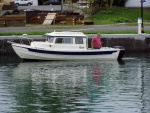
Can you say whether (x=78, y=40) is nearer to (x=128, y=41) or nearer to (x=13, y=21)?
(x=128, y=41)

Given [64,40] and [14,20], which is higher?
[64,40]

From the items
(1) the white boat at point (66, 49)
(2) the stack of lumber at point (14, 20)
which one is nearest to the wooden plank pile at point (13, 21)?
(2) the stack of lumber at point (14, 20)

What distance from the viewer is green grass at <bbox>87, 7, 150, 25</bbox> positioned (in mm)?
66562

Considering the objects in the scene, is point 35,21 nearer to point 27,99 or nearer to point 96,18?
point 96,18

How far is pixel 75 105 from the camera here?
27797 millimetres

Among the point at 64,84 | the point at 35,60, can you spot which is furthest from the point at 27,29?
the point at 64,84

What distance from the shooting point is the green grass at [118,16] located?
66562mm

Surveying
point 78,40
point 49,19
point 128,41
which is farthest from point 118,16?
point 78,40

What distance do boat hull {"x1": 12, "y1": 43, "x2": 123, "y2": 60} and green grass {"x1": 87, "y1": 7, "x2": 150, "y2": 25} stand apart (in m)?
18.6

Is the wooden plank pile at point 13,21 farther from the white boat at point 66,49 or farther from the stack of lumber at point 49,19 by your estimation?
the white boat at point 66,49

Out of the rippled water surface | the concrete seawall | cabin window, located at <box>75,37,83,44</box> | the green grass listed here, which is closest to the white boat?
cabin window, located at <box>75,37,83,44</box>

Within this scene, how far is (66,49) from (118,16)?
79.3ft

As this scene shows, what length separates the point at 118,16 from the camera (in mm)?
69938

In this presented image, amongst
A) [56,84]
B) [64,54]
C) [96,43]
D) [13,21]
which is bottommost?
[64,54]
